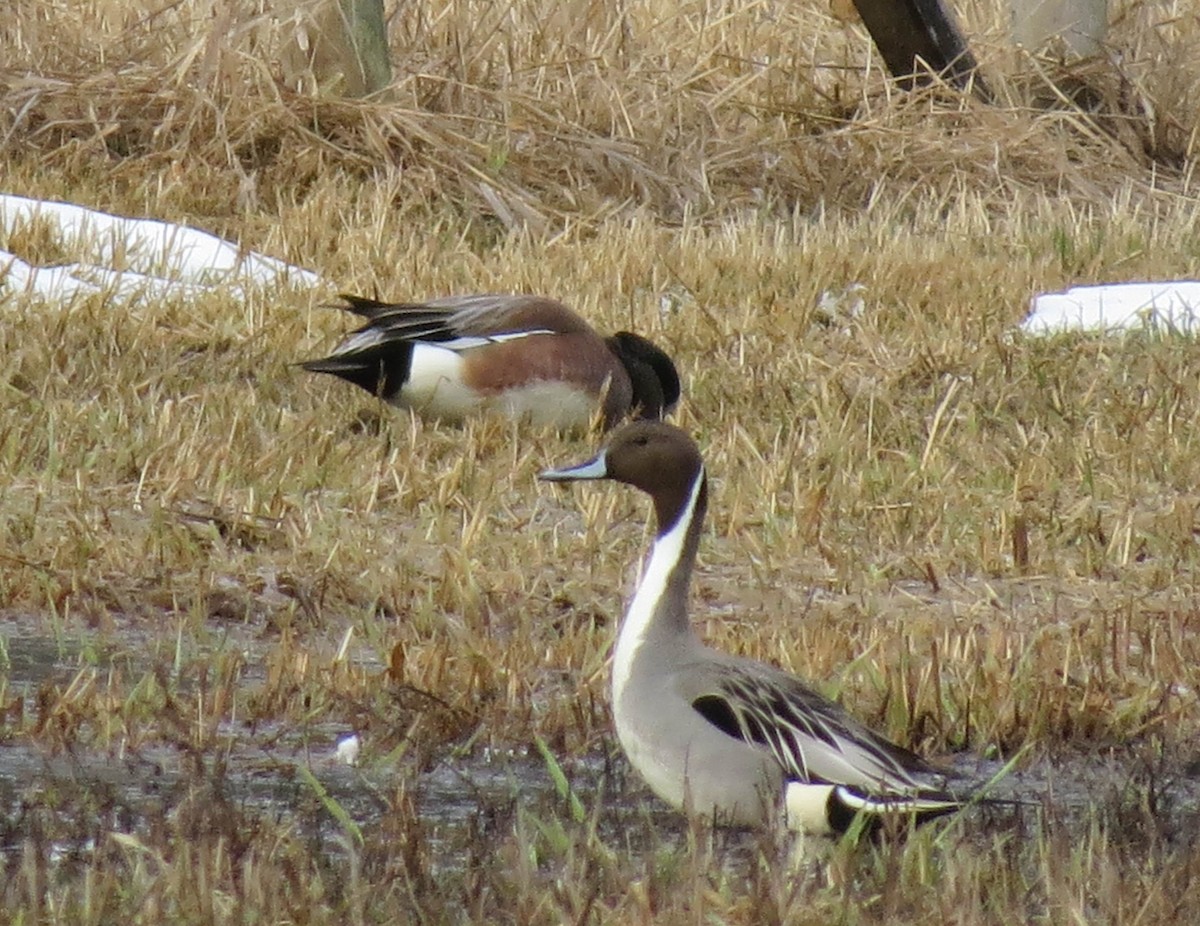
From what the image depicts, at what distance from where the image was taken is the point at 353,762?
12.8 ft

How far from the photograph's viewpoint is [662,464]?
155 inches

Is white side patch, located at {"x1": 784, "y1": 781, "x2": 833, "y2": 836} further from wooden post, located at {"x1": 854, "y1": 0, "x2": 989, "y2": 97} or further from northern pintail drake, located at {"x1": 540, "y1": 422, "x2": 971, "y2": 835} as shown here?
wooden post, located at {"x1": 854, "y1": 0, "x2": 989, "y2": 97}

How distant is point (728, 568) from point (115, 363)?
2.26 m

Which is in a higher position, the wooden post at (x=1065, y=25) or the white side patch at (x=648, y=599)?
the white side patch at (x=648, y=599)

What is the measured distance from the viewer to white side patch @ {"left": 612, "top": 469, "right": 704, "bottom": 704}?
3658mm

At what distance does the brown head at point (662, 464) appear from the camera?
3.93 metres

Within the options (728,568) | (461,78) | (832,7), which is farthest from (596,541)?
(832,7)

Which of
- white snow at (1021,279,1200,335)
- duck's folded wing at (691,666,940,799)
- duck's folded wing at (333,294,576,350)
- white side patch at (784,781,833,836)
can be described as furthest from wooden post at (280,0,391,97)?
white side patch at (784,781,833,836)

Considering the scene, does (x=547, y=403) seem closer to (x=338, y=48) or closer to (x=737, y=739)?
(x=737, y=739)

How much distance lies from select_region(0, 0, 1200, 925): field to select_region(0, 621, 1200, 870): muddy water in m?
0.01

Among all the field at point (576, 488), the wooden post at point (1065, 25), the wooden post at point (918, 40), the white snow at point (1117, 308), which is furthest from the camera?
the wooden post at point (1065, 25)

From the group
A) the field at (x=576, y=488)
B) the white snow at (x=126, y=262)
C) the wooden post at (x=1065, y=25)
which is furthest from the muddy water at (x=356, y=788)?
→ the wooden post at (x=1065, y=25)

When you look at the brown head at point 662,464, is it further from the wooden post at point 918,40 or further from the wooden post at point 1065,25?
the wooden post at point 1065,25

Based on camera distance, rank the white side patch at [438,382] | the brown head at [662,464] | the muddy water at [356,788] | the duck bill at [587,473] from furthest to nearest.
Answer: the white side patch at [438,382] → the duck bill at [587,473] → the brown head at [662,464] → the muddy water at [356,788]
